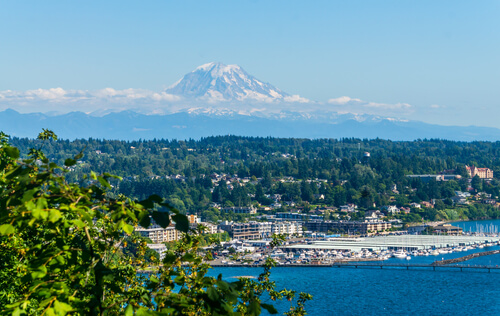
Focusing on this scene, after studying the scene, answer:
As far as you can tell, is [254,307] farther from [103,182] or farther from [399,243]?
[399,243]

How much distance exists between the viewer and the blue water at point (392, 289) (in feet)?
116

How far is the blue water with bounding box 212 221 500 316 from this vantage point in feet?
116

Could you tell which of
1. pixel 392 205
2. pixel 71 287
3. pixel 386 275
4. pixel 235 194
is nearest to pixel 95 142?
pixel 235 194

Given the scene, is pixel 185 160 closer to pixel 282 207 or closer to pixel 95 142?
pixel 95 142

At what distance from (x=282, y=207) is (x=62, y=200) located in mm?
82744

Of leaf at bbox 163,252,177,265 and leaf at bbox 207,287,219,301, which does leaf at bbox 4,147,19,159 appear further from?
leaf at bbox 207,287,219,301

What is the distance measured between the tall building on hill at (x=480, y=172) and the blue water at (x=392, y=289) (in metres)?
60.8

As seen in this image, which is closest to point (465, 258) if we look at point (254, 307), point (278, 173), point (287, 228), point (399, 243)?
point (399, 243)

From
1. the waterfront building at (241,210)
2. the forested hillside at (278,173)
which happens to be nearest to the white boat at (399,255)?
the forested hillside at (278,173)

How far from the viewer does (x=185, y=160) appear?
124625mm

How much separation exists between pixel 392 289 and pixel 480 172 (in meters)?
79.5

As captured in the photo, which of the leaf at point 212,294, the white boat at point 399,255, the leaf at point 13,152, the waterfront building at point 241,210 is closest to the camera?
the leaf at point 212,294

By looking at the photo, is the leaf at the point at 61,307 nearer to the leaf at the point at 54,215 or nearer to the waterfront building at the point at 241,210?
the leaf at the point at 54,215

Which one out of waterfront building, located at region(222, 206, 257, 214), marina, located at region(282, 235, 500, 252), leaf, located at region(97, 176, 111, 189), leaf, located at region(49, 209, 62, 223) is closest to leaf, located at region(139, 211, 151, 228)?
leaf, located at region(97, 176, 111, 189)
